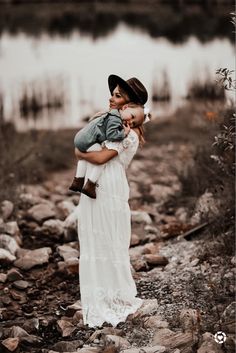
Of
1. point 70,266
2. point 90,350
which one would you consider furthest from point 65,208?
point 90,350

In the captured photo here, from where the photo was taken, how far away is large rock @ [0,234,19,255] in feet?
25.1

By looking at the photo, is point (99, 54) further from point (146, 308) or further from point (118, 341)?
point (118, 341)

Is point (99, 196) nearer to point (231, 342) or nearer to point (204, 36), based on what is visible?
point (231, 342)

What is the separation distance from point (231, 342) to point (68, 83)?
42.0 feet

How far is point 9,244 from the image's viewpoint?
770cm

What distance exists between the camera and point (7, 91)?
16.5 metres

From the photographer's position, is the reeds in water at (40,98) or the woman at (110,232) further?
the reeds in water at (40,98)

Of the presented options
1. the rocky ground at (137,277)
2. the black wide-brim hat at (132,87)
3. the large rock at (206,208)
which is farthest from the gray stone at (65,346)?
the large rock at (206,208)

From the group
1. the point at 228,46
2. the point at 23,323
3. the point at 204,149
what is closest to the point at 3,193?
the point at 204,149

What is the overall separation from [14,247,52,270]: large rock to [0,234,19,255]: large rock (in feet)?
0.47

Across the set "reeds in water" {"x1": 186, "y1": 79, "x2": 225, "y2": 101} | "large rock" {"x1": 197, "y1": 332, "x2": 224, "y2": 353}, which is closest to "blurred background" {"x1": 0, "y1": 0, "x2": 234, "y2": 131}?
"reeds in water" {"x1": 186, "y1": 79, "x2": 225, "y2": 101}

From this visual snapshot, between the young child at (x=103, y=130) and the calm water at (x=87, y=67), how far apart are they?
8842 millimetres

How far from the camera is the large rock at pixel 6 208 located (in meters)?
8.64

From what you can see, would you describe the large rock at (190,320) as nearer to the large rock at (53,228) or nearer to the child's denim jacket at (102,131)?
the child's denim jacket at (102,131)
